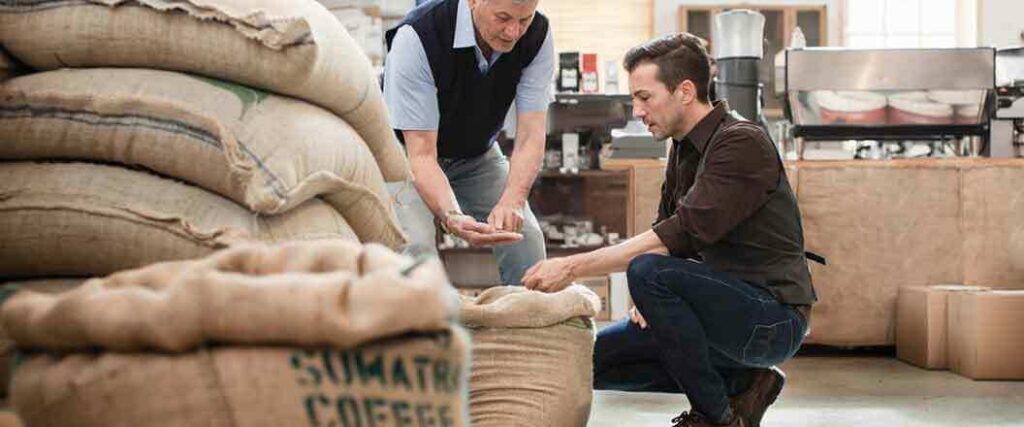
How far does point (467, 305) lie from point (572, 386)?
259 millimetres

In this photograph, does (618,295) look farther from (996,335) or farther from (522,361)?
(522,361)

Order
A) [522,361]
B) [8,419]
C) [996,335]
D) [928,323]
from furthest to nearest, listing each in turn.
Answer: [928,323] < [996,335] < [522,361] < [8,419]

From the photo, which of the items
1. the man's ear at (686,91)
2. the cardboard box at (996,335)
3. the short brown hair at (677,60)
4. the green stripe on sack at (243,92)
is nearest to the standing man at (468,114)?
the short brown hair at (677,60)

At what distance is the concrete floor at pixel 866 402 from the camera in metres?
3.30

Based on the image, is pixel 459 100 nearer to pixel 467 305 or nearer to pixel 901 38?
pixel 467 305

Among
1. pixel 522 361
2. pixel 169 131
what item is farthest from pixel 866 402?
pixel 169 131

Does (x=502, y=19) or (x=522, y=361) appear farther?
(x=502, y=19)

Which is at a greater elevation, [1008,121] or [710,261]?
[1008,121]

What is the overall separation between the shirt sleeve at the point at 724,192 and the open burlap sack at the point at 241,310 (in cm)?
157

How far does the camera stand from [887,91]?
4.91 m

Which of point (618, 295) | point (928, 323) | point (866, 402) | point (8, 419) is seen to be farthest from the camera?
point (618, 295)

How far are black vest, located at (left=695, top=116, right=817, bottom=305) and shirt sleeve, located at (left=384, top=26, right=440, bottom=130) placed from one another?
686 mm

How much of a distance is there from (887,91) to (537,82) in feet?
8.26

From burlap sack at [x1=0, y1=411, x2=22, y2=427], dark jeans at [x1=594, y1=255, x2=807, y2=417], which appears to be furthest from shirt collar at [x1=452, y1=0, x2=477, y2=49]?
burlap sack at [x1=0, y1=411, x2=22, y2=427]
